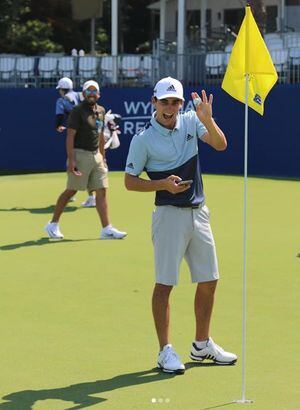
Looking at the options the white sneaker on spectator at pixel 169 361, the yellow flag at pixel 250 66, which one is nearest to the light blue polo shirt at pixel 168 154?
the yellow flag at pixel 250 66

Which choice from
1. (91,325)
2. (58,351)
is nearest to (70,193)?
(91,325)

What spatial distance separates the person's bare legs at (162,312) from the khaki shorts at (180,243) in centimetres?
7

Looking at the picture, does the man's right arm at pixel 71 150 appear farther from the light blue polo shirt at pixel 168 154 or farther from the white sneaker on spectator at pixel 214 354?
the white sneaker on spectator at pixel 214 354

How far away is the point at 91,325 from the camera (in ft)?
27.5

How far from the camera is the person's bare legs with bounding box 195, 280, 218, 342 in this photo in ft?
23.5

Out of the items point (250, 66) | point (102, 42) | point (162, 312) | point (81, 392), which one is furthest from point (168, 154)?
point (102, 42)

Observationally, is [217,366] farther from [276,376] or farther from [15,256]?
[15,256]

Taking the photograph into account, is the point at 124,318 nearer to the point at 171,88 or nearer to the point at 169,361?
the point at 169,361

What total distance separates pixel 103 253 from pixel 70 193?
139cm

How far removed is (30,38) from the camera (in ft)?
126

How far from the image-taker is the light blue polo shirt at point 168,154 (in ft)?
22.9

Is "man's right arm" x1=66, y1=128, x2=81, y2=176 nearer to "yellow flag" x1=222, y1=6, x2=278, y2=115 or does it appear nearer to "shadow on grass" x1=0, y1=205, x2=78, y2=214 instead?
"shadow on grass" x1=0, y1=205, x2=78, y2=214

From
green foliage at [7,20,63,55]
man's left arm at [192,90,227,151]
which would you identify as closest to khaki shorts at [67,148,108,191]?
man's left arm at [192,90,227,151]

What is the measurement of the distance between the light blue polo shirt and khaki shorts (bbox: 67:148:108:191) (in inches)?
239
